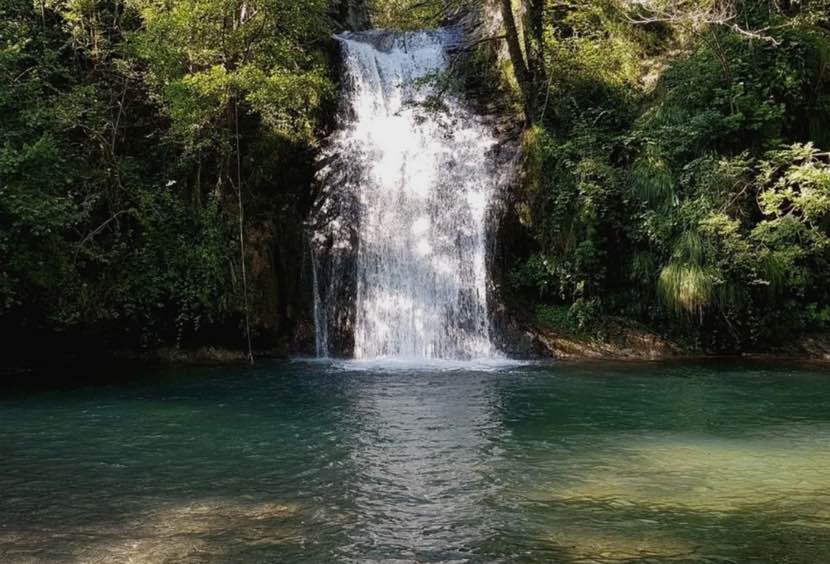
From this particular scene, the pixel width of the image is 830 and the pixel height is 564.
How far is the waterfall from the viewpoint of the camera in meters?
15.9

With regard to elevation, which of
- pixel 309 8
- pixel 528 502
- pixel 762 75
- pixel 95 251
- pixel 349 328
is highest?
pixel 309 8

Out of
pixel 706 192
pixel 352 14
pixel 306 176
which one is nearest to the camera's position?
pixel 706 192

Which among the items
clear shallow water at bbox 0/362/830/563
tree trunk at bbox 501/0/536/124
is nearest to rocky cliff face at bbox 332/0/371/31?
tree trunk at bbox 501/0/536/124

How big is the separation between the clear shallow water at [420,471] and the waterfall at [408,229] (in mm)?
3468

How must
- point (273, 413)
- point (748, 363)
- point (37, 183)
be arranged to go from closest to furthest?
point (273, 413) → point (37, 183) → point (748, 363)

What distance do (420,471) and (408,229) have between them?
10.1 m

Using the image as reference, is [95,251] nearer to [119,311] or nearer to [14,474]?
[119,311]

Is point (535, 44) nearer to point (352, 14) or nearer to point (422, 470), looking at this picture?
point (352, 14)

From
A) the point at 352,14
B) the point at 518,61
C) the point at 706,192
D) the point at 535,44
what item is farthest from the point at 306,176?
the point at 352,14

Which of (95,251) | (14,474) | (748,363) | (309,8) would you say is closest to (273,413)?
(14,474)

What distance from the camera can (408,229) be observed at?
1694cm

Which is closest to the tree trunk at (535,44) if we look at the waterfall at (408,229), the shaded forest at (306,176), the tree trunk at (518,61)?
the tree trunk at (518,61)

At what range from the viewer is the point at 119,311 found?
15.1m

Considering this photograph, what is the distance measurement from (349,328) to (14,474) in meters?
9.21
